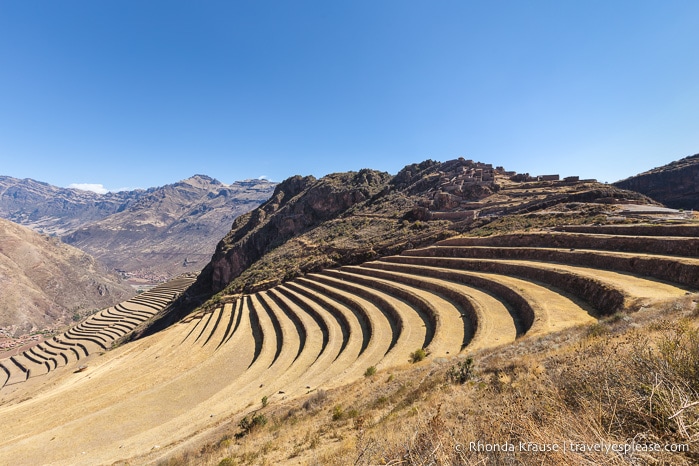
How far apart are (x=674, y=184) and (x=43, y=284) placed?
231 metres

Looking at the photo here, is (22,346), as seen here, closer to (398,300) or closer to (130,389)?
(130,389)

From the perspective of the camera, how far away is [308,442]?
8.14m

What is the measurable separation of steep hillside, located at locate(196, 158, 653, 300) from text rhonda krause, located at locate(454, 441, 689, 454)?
29.9m

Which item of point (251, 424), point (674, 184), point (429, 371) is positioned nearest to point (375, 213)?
point (429, 371)

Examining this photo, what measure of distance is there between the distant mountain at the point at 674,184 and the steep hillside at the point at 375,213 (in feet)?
126

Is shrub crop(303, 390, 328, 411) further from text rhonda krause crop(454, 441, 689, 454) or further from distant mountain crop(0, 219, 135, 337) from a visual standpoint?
distant mountain crop(0, 219, 135, 337)

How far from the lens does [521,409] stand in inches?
220

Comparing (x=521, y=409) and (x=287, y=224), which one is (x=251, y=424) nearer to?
(x=521, y=409)

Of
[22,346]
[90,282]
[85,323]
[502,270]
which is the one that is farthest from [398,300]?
[90,282]

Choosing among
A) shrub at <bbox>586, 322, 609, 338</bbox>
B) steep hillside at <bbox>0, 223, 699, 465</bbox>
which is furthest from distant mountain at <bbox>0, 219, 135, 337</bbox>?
shrub at <bbox>586, 322, 609, 338</bbox>

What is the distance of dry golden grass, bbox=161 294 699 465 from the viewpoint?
3648 millimetres

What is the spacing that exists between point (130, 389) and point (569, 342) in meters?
24.9

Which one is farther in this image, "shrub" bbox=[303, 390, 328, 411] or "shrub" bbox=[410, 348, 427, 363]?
"shrub" bbox=[410, 348, 427, 363]

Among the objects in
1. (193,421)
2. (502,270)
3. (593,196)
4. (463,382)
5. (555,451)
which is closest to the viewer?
(555,451)
